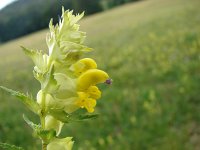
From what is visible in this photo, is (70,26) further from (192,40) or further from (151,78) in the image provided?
(192,40)

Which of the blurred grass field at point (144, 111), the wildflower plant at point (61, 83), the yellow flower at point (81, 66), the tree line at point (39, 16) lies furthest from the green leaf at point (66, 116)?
the tree line at point (39, 16)

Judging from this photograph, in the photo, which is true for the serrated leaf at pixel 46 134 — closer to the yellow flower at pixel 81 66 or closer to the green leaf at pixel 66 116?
the green leaf at pixel 66 116

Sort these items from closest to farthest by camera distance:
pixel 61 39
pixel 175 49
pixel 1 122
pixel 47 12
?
pixel 61 39, pixel 1 122, pixel 175 49, pixel 47 12

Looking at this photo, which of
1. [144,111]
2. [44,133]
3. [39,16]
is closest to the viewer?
[44,133]

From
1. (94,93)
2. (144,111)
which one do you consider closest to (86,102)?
(94,93)

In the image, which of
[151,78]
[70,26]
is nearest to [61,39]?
[70,26]

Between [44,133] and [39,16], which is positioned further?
[39,16]

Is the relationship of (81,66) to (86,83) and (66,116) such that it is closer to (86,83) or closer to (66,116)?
(86,83)

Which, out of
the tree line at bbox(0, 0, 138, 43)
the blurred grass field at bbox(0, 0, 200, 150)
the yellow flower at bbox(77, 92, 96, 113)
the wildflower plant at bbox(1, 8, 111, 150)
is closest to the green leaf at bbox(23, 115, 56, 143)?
the wildflower plant at bbox(1, 8, 111, 150)
